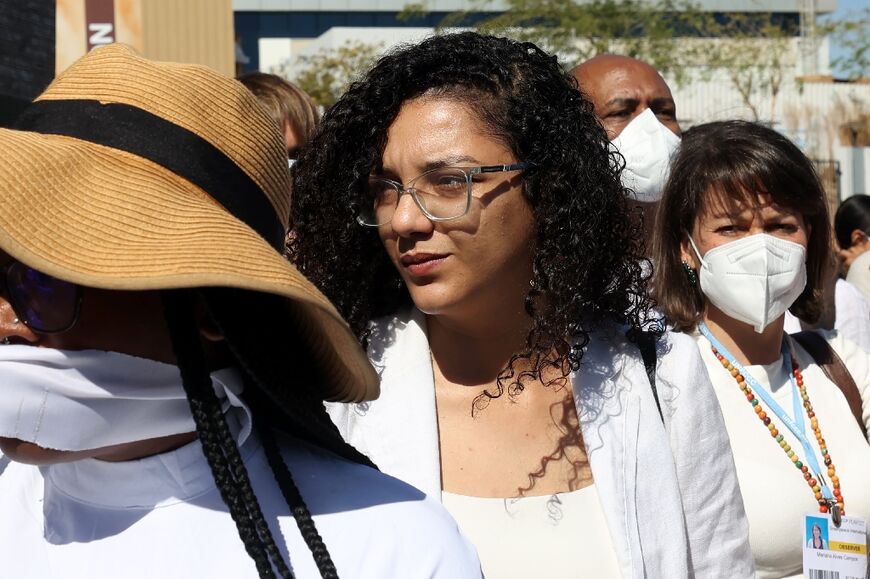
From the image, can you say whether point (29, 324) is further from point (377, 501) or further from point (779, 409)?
point (779, 409)

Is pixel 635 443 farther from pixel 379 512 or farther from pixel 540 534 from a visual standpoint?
pixel 379 512

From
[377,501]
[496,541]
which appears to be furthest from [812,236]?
[377,501]

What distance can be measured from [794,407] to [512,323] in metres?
1.28

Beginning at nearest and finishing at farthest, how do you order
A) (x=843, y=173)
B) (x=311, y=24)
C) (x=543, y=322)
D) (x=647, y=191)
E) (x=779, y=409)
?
(x=543, y=322), (x=779, y=409), (x=647, y=191), (x=843, y=173), (x=311, y=24)

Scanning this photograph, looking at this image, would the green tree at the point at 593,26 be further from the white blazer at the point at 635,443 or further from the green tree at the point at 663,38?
the white blazer at the point at 635,443

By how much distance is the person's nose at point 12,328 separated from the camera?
1.42 m

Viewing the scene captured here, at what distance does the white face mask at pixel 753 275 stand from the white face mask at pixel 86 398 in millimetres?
2298

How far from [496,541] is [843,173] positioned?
2375cm

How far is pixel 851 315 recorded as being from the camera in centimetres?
527

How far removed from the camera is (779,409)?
3445 mm

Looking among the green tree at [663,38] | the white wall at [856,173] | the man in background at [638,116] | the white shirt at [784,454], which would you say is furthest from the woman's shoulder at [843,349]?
the white wall at [856,173]

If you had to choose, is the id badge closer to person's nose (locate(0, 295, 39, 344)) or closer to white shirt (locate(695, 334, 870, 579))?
white shirt (locate(695, 334, 870, 579))

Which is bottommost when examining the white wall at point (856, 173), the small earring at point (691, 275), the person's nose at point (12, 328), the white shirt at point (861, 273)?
the white wall at point (856, 173)

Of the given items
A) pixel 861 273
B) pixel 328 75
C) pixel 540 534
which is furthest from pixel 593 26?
pixel 540 534
